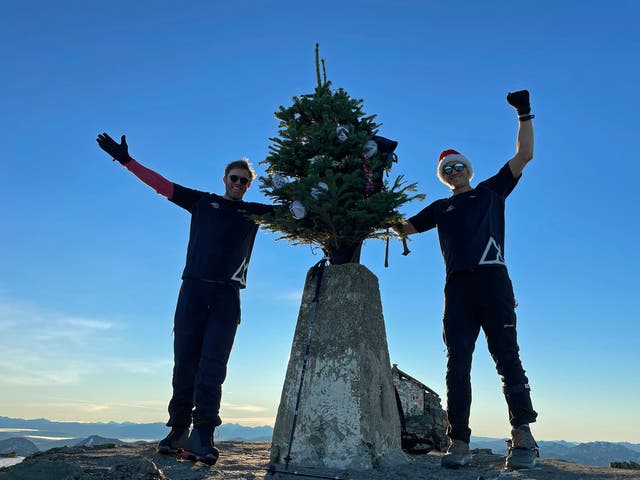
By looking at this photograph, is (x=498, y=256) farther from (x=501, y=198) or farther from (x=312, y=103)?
(x=312, y=103)

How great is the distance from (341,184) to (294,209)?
2.12ft

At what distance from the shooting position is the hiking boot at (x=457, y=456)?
20.2 feet

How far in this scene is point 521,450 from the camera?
6098 mm

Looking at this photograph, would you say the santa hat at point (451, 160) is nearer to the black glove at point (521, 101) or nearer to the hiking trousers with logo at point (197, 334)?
the black glove at point (521, 101)

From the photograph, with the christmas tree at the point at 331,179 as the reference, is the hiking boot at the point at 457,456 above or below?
below

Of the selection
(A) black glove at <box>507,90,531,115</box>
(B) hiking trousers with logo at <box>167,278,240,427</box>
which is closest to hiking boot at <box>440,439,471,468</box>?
(B) hiking trousers with logo at <box>167,278,240,427</box>

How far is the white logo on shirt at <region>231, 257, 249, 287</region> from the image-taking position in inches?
273

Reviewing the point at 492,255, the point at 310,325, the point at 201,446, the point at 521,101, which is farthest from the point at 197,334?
the point at 521,101

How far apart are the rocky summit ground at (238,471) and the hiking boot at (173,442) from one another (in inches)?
4.0

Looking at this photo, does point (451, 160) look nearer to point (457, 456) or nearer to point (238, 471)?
point (457, 456)

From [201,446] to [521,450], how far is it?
344 cm

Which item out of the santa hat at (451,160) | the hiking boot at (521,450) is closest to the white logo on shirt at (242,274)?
the santa hat at (451,160)

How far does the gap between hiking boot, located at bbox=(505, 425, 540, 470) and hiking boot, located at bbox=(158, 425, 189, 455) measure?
145 inches

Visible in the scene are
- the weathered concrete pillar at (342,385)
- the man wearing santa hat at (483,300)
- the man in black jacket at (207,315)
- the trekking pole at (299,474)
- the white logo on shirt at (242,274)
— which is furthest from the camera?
A: the white logo on shirt at (242,274)
